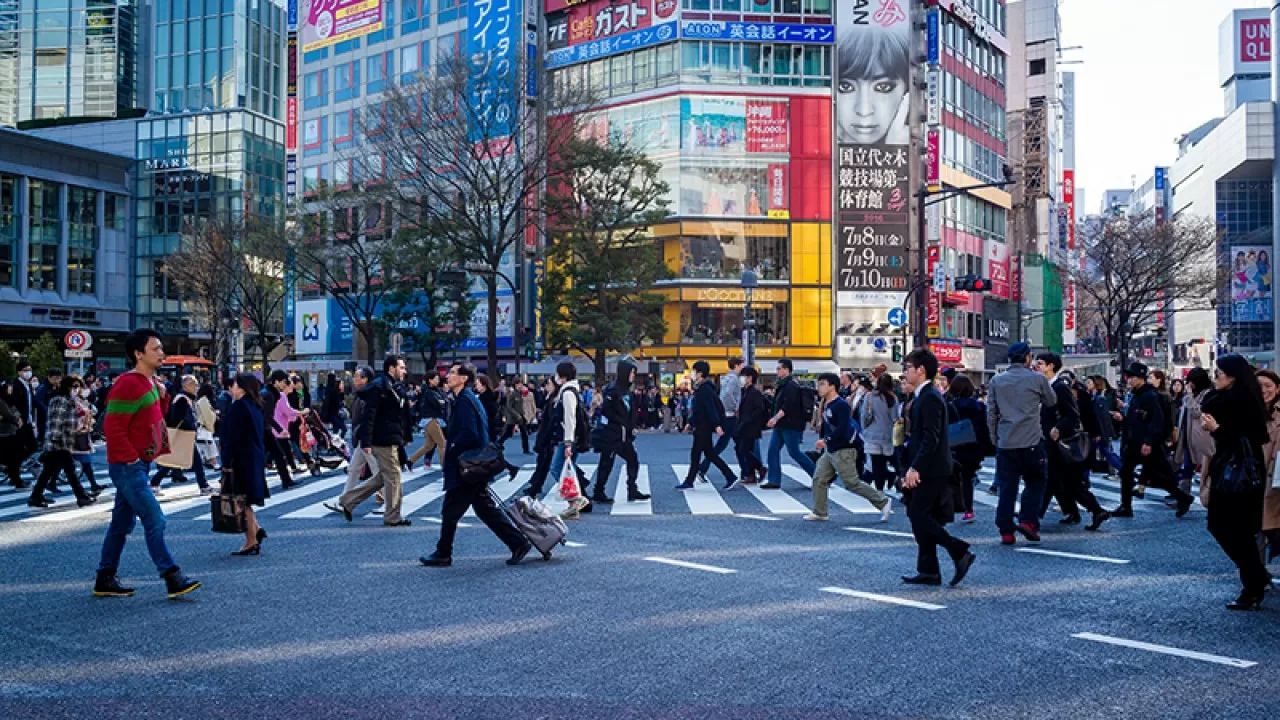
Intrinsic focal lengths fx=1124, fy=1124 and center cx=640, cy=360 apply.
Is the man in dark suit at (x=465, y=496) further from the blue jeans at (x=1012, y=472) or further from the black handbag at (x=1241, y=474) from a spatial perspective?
the black handbag at (x=1241, y=474)

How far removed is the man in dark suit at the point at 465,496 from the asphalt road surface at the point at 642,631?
0.22 meters

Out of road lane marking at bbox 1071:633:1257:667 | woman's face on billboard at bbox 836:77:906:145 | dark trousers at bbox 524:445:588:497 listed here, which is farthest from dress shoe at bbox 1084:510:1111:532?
woman's face on billboard at bbox 836:77:906:145

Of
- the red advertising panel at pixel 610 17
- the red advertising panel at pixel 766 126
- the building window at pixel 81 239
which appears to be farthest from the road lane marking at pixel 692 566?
the building window at pixel 81 239

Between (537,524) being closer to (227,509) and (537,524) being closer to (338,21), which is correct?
(227,509)

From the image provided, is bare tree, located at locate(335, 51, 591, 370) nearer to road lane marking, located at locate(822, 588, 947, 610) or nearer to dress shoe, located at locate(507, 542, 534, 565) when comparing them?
dress shoe, located at locate(507, 542, 534, 565)

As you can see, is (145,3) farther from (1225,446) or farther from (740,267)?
(1225,446)

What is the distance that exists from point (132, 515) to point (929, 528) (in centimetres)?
531

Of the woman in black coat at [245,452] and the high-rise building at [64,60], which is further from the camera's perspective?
the high-rise building at [64,60]

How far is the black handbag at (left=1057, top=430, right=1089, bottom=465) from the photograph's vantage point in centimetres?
1085

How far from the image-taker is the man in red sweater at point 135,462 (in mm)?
7184

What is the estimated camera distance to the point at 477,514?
28.6 feet

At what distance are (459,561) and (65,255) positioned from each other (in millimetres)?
56148

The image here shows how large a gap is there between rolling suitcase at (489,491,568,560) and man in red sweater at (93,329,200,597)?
244 centimetres

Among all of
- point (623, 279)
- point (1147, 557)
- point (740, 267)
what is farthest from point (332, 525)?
point (740, 267)
